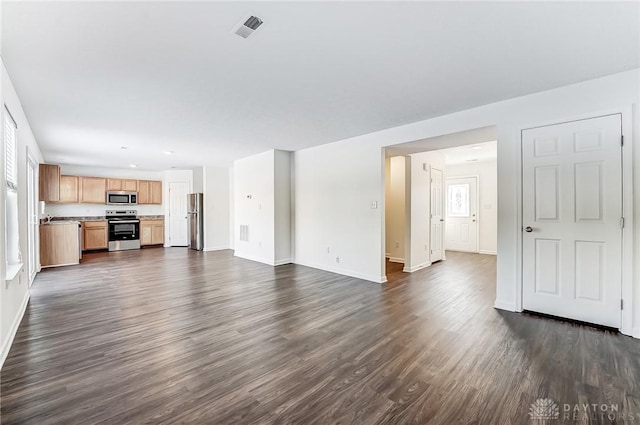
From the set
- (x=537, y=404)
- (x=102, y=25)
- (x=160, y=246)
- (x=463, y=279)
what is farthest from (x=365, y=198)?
(x=160, y=246)

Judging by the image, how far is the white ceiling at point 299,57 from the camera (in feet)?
6.03

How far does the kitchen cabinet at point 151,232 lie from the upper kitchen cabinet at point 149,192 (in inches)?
29.9

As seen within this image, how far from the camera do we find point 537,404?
176 centimetres

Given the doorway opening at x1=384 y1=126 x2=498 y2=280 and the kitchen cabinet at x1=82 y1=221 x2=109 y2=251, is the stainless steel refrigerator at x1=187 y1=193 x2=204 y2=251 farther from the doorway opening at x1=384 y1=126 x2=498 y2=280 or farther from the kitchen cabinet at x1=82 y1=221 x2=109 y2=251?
the doorway opening at x1=384 y1=126 x2=498 y2=280

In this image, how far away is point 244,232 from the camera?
712 cm

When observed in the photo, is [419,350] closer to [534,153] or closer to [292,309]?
[292,309]

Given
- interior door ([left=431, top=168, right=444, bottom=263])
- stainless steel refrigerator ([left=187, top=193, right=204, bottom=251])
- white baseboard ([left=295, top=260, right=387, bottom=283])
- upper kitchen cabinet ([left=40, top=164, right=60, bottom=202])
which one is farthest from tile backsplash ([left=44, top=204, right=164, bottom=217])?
interior door ([left=431, top=168, right=444, bottom=263])

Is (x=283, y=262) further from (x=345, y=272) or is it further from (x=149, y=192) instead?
(x=149, y=192)

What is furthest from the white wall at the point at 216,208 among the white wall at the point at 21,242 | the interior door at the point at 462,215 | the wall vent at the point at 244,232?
the interior door at the point at 462,215

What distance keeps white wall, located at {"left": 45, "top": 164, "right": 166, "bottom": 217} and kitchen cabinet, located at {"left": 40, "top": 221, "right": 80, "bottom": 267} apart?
2780 mm

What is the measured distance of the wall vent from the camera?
702 centimetres

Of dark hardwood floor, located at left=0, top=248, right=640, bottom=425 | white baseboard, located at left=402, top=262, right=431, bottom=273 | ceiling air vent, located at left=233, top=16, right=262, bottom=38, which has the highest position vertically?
ceiling air vent, located at left=233, top=16, right=262, bottom=38

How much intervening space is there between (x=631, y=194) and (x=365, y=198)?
3.11m

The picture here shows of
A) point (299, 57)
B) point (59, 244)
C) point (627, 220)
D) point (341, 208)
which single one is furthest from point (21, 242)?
point (627, 220)
